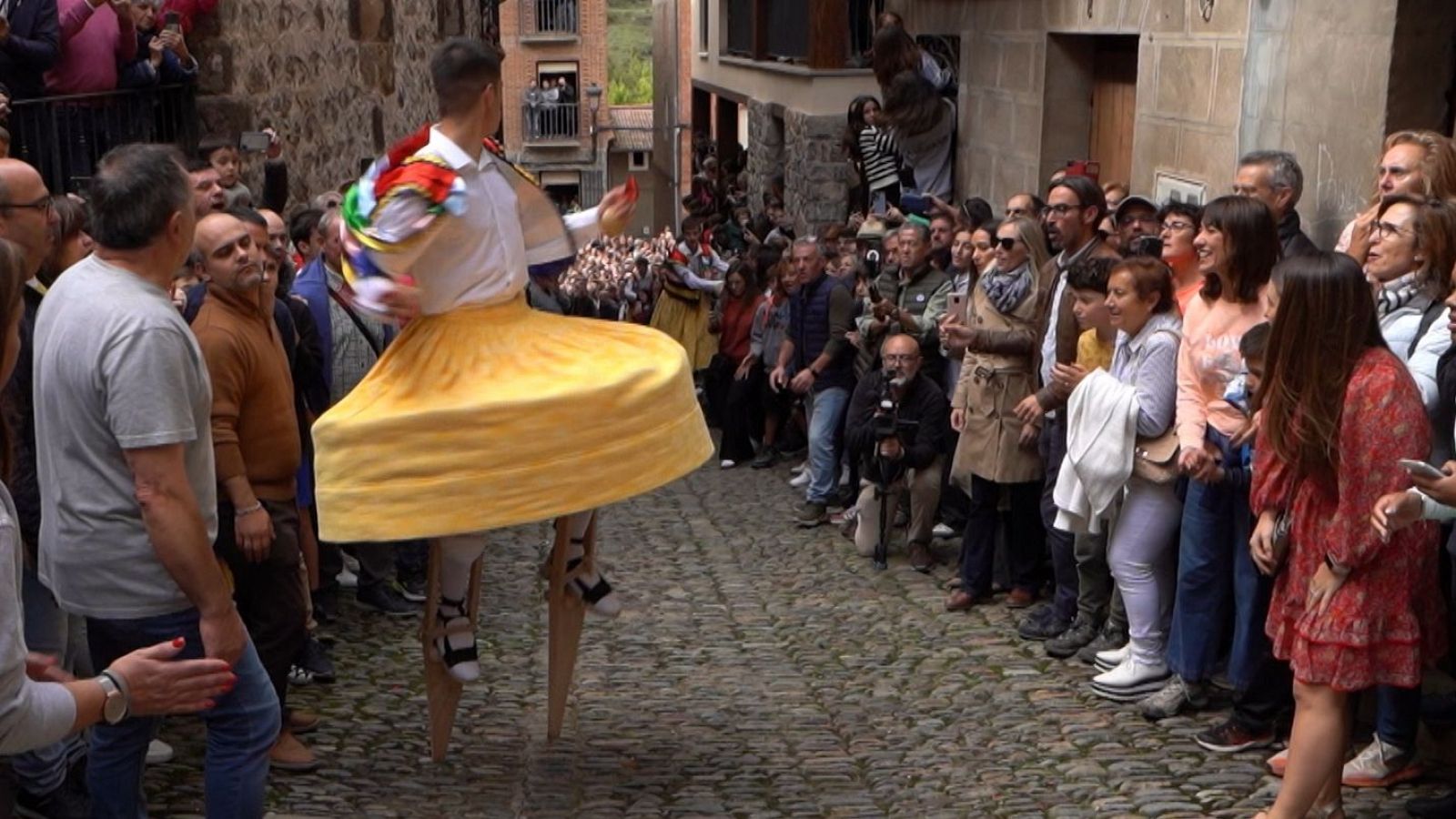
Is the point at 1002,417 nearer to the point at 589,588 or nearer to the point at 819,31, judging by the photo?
the point at 589,588

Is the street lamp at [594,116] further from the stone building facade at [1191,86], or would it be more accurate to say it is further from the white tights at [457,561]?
the white tights at [457,561]

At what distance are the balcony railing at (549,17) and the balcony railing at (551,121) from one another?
191 centimetres

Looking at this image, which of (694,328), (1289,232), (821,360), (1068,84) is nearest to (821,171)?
(694,328)

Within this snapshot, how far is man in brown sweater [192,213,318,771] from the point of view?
15.9 feet

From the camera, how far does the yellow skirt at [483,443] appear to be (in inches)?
178

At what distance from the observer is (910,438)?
8.64m

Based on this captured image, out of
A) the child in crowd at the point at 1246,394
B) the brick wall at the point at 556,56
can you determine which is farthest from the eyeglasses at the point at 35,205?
the brick wall at the point at 556,56

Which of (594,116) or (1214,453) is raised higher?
(1214,453)

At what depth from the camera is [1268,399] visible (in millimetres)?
4531

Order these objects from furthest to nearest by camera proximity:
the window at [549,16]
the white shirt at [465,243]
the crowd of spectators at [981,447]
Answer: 1. the window at [549,16]
2. the white shirt at [465,243]
3. the crowd of spectators at [981,447]

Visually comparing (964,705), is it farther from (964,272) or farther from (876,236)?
(876,236)

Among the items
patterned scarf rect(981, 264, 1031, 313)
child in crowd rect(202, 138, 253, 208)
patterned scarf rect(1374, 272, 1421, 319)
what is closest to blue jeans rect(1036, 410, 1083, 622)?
patterned scarf rect(981, 264, 1031, 313)

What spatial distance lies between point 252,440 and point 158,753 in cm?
108

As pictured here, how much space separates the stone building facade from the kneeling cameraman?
1864 mm
